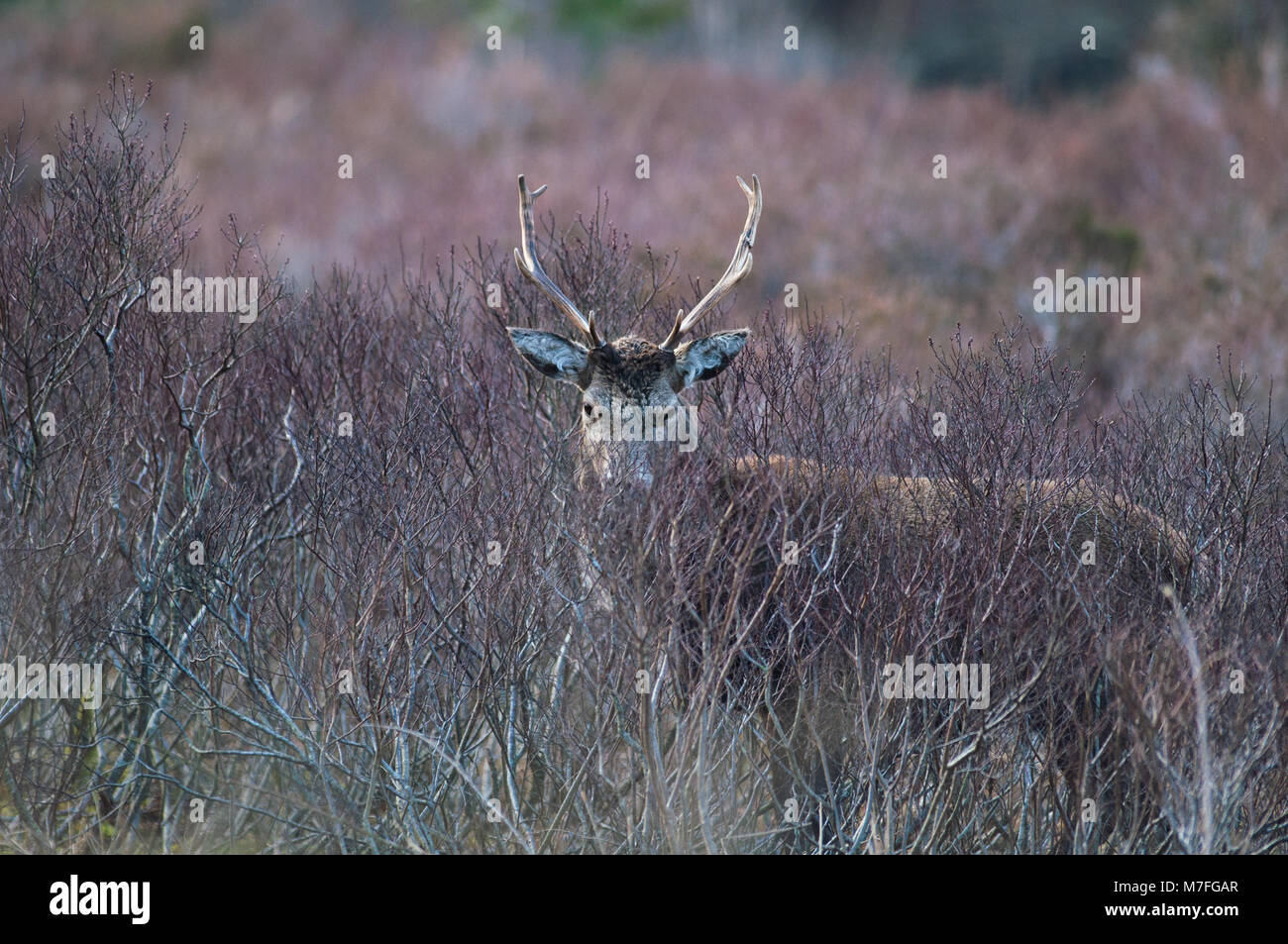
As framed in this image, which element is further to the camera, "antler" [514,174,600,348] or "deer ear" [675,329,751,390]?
"deer ear" [675,329,751,390]

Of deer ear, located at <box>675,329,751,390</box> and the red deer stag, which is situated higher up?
deer ear, located at <box>675,329,751,390</box>

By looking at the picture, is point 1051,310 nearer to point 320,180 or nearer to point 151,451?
point 151,451

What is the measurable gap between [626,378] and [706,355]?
65 cm

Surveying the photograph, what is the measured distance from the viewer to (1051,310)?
1786 cm

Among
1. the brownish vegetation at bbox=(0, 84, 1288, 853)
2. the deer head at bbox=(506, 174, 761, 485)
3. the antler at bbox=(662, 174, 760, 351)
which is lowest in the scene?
the brownish vegetation at bbox=(0, 84, 1288, 853)

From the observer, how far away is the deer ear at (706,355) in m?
7.58

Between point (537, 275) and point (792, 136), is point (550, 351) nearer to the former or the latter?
point (537, 275)


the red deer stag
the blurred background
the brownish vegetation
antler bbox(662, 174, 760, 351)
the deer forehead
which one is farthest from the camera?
the blurred background

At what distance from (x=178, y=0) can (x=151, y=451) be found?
29218mm

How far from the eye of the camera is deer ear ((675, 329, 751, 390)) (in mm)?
7578

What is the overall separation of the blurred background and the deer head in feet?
13.3

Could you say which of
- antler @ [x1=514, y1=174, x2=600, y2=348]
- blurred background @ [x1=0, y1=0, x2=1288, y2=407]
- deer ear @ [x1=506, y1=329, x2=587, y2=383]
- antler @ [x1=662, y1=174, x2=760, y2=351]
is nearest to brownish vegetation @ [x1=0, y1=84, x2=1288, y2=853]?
antler @ [x1=662, y1=174, x2=760, y2=351]

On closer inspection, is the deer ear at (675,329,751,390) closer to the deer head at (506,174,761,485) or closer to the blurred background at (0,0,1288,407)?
the deer head at (506,174,761,485)
